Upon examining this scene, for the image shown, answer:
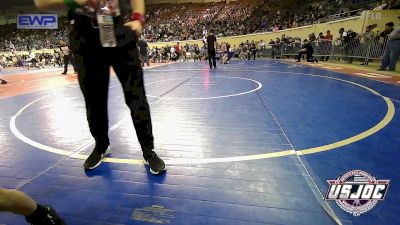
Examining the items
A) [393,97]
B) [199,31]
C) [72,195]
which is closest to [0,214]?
[72,195]

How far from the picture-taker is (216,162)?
2383 millimetres

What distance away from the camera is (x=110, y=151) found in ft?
9.00

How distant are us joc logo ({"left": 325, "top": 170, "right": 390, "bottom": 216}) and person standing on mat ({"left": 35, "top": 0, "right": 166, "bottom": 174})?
1329mm

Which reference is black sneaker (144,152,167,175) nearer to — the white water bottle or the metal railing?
the white water bottle

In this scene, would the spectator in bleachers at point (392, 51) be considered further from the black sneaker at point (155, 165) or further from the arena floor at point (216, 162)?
the black sneaker at point (155, 165)

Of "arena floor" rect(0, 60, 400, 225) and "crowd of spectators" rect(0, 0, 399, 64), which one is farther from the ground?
"crowd of spectators" rect(0, 0, 399, 64)

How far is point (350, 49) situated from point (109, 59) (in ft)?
40.9

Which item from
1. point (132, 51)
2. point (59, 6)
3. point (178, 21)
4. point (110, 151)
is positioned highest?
point (178, 21)

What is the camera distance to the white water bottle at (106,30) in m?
1.84

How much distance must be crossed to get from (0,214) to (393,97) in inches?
228

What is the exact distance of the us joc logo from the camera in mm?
1488

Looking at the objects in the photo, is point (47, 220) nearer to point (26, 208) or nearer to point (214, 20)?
point (26, 208)

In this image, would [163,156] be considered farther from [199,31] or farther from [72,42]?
[199,31]

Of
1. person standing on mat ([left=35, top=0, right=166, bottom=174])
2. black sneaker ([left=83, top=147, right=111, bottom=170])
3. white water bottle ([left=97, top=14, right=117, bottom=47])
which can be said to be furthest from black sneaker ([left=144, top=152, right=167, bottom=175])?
white water bottle ([left=97, top=14, right=117, bottom=47])
